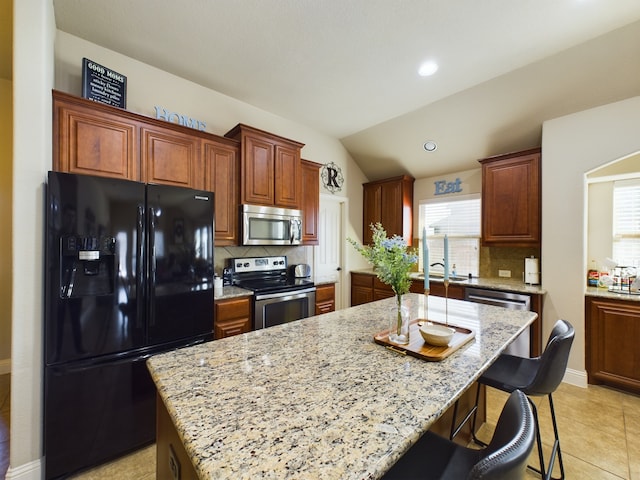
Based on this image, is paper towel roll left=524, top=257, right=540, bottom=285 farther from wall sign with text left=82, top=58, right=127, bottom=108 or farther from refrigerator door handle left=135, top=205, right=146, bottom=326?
wall sign with text left=82, top=58, right=127, bottom=108

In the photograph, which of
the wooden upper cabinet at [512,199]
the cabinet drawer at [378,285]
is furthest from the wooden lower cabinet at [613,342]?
the cabinet drawer at [378,285]

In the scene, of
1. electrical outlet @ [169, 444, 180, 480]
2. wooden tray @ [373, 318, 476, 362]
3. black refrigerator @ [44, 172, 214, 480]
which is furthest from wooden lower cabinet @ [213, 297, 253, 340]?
wooden tray @ [373, 318, 476, 362]

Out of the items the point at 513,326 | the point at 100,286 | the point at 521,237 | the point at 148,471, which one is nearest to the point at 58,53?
the point at 100,286

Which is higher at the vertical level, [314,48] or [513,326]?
[314,48]

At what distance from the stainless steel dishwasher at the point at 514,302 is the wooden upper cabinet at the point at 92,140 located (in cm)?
364

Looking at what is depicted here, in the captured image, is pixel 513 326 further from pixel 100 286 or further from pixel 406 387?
pixel 100 286

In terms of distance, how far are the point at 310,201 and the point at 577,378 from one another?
3364 millimetres

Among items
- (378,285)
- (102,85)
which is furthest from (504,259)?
(102,85)

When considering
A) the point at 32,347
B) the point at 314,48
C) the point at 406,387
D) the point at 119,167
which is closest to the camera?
the point at 406,387

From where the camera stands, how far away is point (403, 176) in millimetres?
4371

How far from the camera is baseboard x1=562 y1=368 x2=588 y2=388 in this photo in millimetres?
2679

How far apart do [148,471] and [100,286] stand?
3.89 ft

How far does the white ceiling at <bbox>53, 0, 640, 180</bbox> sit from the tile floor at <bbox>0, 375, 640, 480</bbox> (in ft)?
8.85

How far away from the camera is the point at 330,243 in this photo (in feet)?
14.5
